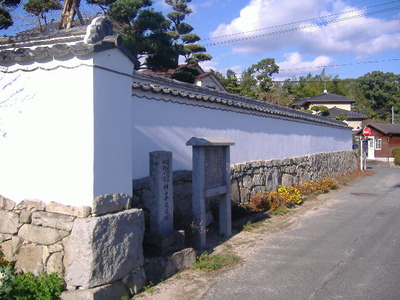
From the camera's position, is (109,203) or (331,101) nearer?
(109,203)

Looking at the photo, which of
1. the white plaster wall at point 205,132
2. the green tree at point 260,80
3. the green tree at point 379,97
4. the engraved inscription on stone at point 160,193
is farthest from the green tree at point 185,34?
the green tree at point 379,97

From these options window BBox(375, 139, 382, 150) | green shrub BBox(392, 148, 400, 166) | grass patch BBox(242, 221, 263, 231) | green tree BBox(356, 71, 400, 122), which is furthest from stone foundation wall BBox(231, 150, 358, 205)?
green tree BBox(356, 71, 400, 122)

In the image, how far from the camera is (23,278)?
430cm

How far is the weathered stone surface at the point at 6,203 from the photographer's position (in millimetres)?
4742

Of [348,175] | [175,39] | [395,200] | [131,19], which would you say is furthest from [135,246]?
[175,39]

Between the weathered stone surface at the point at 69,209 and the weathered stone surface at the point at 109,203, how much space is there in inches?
3.3

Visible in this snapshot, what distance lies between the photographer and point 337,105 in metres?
51.6

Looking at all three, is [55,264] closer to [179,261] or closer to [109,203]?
[109,203]

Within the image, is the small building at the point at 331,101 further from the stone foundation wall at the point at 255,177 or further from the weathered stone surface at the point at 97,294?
the weathered stone surface at the point at 97,294

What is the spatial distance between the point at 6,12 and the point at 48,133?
11285 mm

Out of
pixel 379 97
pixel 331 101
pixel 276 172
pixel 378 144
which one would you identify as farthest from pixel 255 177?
pixel 379 97

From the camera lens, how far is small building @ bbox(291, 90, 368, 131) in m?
44.9

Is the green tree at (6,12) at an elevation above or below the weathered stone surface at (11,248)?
above

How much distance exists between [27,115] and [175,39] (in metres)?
26.5
